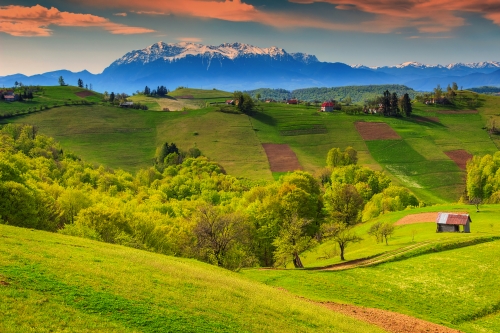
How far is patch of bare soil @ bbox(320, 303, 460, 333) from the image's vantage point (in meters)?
34.3

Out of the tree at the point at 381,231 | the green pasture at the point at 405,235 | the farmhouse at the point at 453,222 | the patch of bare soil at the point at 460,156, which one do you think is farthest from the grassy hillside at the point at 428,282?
the patch of bare soil at the point at 460,156

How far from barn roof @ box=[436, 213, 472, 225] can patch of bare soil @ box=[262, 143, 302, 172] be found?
316 feet

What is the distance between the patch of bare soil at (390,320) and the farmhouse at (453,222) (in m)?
35.5

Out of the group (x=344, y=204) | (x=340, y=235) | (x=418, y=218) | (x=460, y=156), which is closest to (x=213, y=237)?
(x=340, y=235)

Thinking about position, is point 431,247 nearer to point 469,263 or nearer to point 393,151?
point 469,263

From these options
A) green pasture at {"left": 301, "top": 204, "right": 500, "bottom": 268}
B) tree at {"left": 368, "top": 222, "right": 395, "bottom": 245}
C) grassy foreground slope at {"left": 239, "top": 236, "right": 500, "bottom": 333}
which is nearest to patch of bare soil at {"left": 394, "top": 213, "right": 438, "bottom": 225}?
green pasture at {"left": 301, "top": 204, "right": 500, "bottom": 268}

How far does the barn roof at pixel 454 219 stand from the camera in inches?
2640

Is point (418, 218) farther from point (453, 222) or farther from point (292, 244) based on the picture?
point (292, 244)

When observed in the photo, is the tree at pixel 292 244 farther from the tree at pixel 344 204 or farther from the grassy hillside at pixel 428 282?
the tree at pixel 344 204

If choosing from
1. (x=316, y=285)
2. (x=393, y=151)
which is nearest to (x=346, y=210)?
(x=316, y=285)

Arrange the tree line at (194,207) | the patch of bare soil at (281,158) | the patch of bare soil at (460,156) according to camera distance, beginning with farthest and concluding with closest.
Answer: the patch of bare soil at (281,158) → the patch of bare soil at (460,156) → the tree line at (194,207)

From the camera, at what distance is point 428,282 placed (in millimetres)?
46375

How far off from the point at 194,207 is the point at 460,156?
131 metres

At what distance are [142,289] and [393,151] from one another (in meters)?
173
